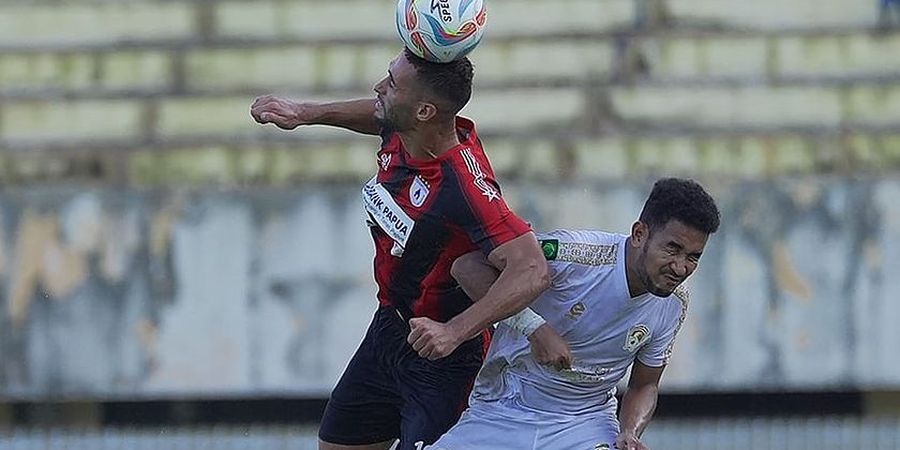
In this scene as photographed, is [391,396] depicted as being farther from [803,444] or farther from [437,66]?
[803,444]

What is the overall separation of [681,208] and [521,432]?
859mm

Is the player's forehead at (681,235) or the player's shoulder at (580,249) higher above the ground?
the player's forehead at (681,235)

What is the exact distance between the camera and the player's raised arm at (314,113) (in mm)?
5609

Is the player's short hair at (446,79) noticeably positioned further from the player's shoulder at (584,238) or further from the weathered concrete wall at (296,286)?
the weathered concrete wall at (296,286)

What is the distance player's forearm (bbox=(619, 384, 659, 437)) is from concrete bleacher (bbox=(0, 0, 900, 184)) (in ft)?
13.8

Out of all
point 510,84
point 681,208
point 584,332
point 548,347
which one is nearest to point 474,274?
point 548,347

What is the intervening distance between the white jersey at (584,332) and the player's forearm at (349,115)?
2.66 ft

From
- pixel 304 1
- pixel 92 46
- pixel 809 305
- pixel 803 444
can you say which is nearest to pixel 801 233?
pixel 809 305

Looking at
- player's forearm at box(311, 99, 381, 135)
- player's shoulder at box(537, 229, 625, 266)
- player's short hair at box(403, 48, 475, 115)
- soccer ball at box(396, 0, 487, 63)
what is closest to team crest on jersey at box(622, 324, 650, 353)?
player's shoulder at box(537, 229, 625, 266)

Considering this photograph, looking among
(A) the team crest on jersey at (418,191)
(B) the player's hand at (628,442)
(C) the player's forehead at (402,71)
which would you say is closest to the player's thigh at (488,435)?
(B) the player's hand at (628,442)

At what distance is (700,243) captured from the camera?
16.5ft

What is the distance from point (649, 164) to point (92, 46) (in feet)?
10.8

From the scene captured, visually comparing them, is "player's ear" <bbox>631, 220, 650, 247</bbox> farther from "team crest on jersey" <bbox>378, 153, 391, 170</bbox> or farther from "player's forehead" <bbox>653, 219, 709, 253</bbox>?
"team crest on jersey" <bbox>378, 153, 391, 170</bbox>

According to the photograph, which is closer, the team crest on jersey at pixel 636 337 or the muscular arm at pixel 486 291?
the muscular arm at pixel 486 291
